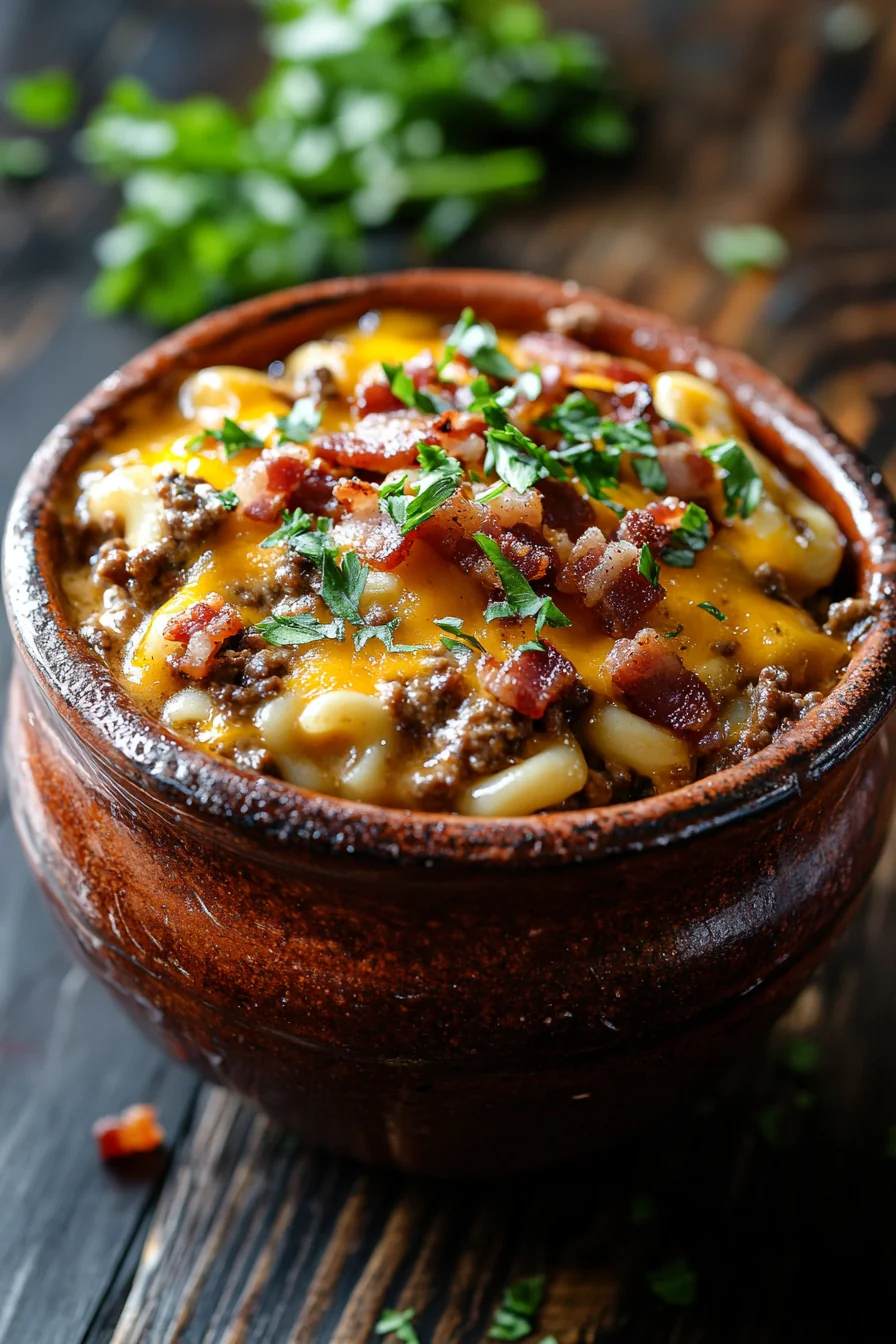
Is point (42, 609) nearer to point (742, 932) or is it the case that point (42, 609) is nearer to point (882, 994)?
point (742, 932)

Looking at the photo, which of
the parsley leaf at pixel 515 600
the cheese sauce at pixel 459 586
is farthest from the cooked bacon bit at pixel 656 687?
the parsley leaf at pixel 515 600

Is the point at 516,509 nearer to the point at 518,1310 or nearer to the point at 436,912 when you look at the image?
the point at 436,912

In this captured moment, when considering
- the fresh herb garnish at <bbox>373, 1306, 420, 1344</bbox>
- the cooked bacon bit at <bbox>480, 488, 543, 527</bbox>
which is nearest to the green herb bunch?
the cooked bacon bit at <bbox>480, 488, 543, 527</bbox>

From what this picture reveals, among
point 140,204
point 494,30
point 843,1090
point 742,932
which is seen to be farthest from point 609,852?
point 494,30

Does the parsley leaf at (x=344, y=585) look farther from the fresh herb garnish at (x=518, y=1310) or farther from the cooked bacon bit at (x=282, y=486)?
the fresh herb garnish at (x=518, y=1310)

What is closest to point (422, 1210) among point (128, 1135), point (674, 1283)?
point (674, 1283)
